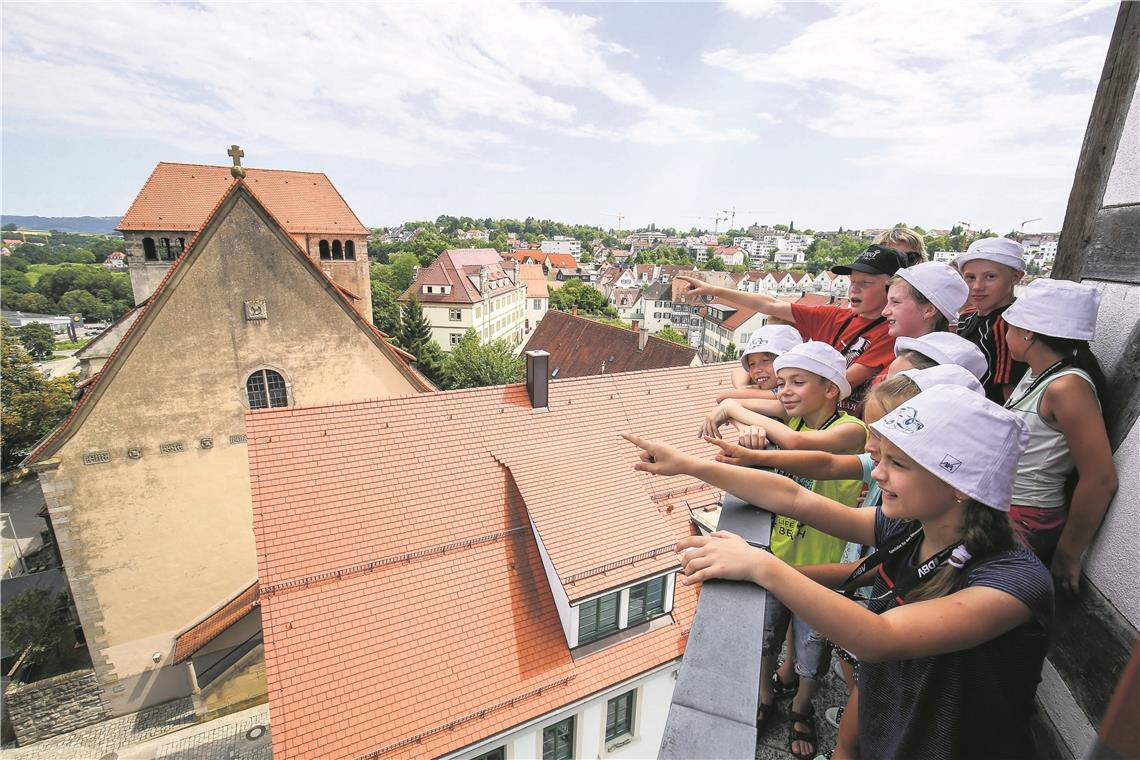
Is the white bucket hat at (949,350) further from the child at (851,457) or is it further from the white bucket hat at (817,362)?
the child at (851,457)

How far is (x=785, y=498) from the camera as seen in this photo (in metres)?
2.42

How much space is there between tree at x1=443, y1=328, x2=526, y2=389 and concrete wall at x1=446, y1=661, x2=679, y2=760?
Result: 2831cm

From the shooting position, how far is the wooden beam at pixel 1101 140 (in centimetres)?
299

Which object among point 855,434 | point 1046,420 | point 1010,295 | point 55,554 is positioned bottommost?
point 55,554

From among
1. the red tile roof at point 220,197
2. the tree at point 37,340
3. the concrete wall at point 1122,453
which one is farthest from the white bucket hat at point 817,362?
the tree at point 37,340

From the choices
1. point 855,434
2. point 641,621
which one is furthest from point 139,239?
point 855,434

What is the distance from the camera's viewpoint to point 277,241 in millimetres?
16391

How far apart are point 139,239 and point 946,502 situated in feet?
113

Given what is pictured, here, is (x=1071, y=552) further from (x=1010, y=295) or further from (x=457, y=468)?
(x=457, y=468)

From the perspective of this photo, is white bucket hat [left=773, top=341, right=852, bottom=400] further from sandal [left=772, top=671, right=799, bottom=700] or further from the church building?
the church building

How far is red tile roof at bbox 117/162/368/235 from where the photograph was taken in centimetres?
2705

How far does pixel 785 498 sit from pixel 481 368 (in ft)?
125

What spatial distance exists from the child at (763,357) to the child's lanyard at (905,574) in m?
1.95

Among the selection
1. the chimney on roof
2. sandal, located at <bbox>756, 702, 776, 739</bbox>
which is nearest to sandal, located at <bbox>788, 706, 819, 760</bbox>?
sandal, located at <bbox>756, 702, 776, 739</bbox>
